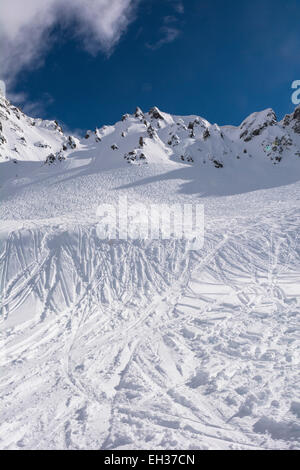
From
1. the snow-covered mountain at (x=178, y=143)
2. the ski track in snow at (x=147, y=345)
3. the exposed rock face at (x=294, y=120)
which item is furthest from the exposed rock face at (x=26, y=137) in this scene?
the exposed rock face at (x=294, y=120)

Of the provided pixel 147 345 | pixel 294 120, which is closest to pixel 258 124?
pixel 294 120

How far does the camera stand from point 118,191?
1046 inches

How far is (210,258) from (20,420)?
9.17 metres

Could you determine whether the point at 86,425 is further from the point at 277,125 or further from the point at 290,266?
the point at 277,125

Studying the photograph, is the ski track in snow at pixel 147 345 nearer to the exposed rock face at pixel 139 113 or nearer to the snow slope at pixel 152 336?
the snow slope at pixel 152 336

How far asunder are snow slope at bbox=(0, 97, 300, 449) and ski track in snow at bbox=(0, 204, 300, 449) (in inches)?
1.1

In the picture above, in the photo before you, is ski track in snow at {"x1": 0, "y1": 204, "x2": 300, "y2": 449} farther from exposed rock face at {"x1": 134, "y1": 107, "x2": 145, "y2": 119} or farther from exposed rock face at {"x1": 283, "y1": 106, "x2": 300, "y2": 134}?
exposed rock face at {"x1": 134, "y1": 107, "x2": 145, "y2": 119}

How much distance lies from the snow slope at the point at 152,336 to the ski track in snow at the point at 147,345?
0.03 m

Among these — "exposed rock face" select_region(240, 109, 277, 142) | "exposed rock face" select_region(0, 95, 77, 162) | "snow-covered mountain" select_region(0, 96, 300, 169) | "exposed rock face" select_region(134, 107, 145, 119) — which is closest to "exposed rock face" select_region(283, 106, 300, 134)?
"snow-covered mountain" select_region(0, 96, 300, 169)

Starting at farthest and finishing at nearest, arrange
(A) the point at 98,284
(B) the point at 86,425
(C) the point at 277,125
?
(C) the point at 277,125 < (A) the point at 98,284 < (B) the point at 86,425

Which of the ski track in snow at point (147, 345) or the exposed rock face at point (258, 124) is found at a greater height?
the exposed rock face at point (258, 124)

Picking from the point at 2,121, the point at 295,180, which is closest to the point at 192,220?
the point at 295,180

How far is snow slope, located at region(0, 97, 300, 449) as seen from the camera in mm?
4055

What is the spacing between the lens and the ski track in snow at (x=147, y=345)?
13.2ft
